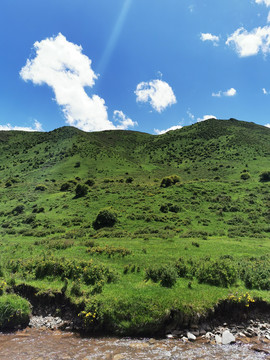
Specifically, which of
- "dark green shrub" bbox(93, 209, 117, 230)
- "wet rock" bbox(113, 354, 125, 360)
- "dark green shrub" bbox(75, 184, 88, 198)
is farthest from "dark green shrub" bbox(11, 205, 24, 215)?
"wet rock" bbox(113, 354, 125, 360)

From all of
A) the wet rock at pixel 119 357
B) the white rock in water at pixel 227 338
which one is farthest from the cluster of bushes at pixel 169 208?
the wet rock at pixel 119 357

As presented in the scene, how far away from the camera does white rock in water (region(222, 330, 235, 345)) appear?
11.2 metres

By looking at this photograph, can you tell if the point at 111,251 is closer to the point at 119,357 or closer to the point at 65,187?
the point at 119,357

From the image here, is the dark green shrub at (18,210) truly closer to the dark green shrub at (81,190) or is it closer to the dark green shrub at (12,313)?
the dark green shrub at (81,190)

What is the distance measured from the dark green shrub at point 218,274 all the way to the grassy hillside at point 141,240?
0.08 metres

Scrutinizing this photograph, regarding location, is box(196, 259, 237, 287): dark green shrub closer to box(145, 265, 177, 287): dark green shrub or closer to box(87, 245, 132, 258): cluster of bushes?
box(145, 265, 177, 287): dark green shrub

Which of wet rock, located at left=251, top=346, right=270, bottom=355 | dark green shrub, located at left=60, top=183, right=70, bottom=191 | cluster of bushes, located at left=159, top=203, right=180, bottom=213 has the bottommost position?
wet rock, located at left=251, top=346, right=270, bottom=355

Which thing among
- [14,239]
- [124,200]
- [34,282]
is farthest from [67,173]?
[34,282]

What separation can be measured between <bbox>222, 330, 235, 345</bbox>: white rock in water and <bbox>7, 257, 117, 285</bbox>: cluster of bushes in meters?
8.33

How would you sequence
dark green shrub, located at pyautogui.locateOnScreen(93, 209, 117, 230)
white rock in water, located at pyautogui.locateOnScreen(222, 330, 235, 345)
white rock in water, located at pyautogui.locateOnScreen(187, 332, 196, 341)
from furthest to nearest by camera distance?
dark green shrub, located at pyautogui.locateOnScreen(93, 209, 117, 230) < white rock in water, located at pyautogui.locateOnScreen(187, 332, 196, 341) < white rock in water, located at pyautogui.locateOnScreen(222, 330, 235, 345)

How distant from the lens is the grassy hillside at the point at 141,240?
13719 mm

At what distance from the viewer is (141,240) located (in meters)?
28.6

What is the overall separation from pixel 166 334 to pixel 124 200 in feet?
130

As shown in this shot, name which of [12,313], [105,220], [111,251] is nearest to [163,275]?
[111,251]
